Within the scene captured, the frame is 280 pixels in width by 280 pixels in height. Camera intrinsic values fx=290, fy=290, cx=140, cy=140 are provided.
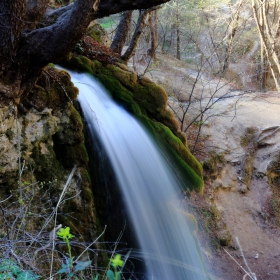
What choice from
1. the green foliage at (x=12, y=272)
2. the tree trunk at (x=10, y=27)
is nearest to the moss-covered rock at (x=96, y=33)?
the tree trunk at (x=10, y=27)

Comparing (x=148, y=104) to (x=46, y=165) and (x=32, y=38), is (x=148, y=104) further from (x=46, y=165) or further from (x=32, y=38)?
(x=32, y=38)

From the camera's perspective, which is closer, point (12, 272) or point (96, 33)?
point (12, 272)

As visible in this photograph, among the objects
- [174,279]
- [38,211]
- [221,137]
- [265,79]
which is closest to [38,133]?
[38,211]

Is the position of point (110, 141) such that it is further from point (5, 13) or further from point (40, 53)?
point (5, 13)

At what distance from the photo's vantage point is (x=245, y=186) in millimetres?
8719

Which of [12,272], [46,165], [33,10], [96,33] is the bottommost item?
[46,165]

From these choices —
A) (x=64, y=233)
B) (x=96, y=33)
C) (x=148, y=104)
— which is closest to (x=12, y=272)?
(x=64, y=233)

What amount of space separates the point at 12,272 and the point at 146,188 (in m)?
3.82

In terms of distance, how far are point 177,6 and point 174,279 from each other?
55.0ft

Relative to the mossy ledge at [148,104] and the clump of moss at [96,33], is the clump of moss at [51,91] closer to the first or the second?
the mossy ledge at [148,104]

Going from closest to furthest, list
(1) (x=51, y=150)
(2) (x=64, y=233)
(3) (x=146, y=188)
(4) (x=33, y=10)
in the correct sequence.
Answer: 1. (2) (x=64, y=233)
2. (4) (x=33, y=10)
3. (1) (x=51, y=150)
4. (3) (x=146, y=188)

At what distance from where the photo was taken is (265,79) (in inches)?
626

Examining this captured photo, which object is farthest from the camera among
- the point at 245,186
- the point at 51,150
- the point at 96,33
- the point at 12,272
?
the point at 96,33

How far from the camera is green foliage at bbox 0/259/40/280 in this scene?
5.59 ft
